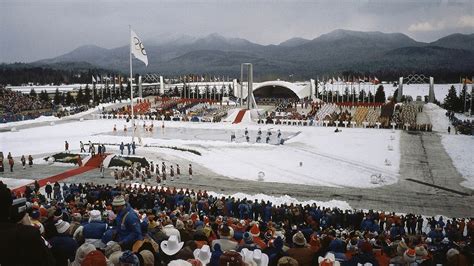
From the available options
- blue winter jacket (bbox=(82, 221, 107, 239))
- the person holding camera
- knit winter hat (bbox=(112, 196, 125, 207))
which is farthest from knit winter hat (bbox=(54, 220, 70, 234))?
the person holding camera

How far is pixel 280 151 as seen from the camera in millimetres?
34812

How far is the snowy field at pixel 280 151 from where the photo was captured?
27.1m

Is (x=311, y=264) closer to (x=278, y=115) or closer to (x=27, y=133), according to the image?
(x=27, y=133)

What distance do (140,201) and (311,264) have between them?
12911 mm

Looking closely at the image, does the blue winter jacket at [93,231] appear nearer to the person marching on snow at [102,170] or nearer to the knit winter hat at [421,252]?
the knit winter hat at [421,252]

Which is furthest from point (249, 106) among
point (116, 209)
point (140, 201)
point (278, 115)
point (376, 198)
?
point (116, 209)

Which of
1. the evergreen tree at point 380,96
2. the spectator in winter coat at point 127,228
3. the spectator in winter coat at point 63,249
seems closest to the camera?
the spectator in winter coat at point 63,249

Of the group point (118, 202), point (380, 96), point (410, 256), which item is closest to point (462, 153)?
point (410, 256)

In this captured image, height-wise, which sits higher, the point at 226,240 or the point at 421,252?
the point at 226,240

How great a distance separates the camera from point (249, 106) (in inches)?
2312

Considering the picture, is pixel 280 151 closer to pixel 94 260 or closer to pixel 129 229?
pixel 129 229

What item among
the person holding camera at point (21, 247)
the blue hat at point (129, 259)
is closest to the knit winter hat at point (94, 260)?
the blue hat at point (129, 259)

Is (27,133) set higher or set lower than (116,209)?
lower

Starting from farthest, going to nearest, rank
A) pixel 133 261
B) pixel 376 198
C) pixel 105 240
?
pixel 376 198, pixel 105 240, pixel 133 261
